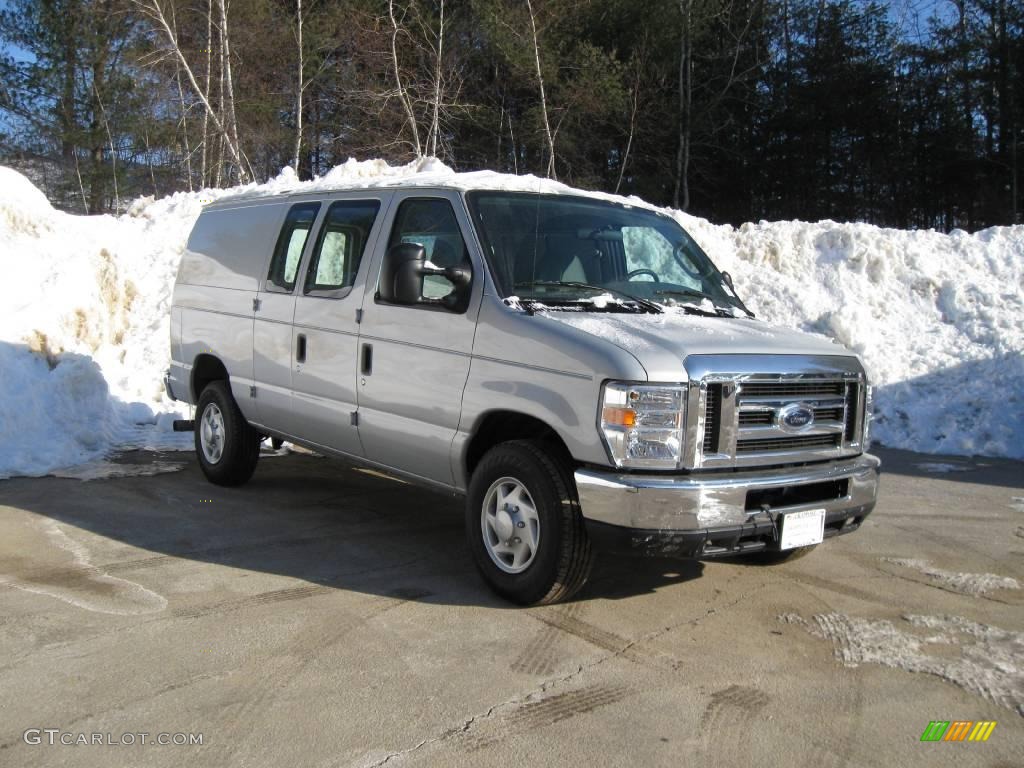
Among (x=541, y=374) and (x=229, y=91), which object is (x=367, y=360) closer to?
(x=541, y=374)

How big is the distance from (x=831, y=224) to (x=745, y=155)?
16.5 m

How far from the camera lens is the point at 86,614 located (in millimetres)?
4797

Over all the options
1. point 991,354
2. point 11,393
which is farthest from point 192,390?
point 991,354

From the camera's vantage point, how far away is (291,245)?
690 cm

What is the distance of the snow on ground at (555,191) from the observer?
9156 millimetres

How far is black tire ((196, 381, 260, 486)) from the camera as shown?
748 centimetres

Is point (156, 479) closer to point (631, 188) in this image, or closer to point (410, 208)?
point (410, 208)

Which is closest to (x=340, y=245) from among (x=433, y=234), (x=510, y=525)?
(x=433, y=234)

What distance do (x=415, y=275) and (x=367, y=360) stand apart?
870 mm

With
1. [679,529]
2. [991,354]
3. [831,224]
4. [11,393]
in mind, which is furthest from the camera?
[831,224]

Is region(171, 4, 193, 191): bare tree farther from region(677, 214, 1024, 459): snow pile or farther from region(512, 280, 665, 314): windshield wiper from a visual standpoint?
region(512, 280, 665, 314): windshield wiper

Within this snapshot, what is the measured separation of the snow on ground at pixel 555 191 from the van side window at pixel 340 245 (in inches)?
10.7

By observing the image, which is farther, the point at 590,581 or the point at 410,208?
the point at 410,208

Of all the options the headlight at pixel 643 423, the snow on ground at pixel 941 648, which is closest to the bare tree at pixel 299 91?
the headlight at pixel 643 423
